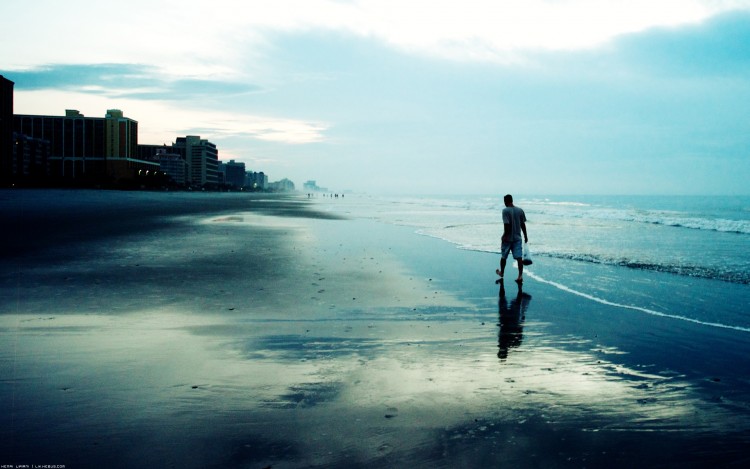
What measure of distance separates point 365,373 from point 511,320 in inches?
146

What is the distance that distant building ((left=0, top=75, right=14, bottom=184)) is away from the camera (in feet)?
566

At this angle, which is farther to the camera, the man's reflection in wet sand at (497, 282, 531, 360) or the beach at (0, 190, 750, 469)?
the man's reflection in wet sand at (497, 282, 531, 360)

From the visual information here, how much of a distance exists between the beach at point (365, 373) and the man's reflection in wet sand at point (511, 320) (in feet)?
0.17

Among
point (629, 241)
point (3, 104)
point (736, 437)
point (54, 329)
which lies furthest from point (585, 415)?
point (3, 104)

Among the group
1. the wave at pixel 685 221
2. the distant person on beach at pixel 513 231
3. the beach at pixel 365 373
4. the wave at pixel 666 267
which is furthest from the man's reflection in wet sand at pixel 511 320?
→ the wave at pixel 685 221

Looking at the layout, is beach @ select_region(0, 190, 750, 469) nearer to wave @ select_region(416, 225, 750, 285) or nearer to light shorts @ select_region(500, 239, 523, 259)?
light shorts @ select_region(500, 239, 523, 259)

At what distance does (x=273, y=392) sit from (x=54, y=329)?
4.34m

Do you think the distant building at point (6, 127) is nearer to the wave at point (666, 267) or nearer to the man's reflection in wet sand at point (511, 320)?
the wave at point (666, 267)

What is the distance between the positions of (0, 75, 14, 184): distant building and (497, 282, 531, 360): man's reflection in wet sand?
604ft

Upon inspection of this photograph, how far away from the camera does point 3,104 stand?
18950cm

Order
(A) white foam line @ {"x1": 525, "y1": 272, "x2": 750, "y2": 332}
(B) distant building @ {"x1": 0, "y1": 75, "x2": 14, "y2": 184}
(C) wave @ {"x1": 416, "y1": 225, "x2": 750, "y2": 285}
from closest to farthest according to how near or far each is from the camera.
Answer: (A) white foam line @ {"x1": 525, "y1": 272, "x2": 750, "y2": 332} → (C) wave @ {"x1": 416, "y1": 225, "x2": 750, "y2": 285} → (B) distant building @ {"x1": 0, "y1": 75, "x2": 14, "y2": 184}

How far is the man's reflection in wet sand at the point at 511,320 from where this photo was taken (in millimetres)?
7396

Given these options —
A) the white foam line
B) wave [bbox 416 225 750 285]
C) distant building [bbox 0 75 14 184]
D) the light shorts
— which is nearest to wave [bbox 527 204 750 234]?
wave [bbox 416 225 750 285]

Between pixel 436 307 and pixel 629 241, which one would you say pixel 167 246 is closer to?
pixel 436 307
